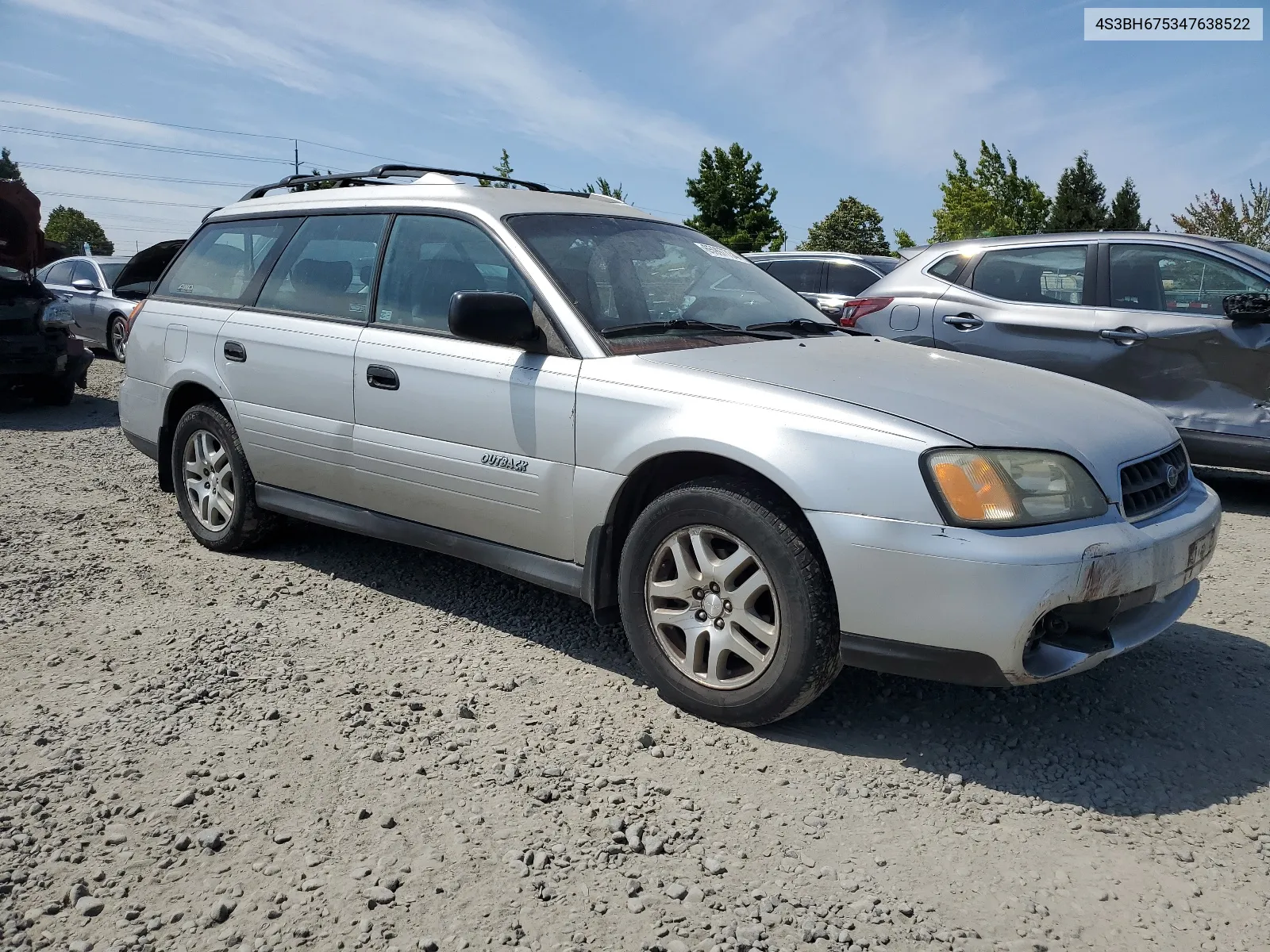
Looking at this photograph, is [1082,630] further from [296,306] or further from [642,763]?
[296,306]

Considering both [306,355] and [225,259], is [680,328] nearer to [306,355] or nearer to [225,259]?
[306,355]

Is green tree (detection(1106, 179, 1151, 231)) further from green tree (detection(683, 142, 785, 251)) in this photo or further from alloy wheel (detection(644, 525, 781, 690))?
alloy wheel (detection(644, 525, 781, 690))

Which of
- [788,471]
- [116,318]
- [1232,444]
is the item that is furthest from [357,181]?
[116,318]

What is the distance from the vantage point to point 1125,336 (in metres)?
6.50

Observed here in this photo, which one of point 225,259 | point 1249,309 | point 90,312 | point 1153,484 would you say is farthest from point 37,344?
point 1249,309

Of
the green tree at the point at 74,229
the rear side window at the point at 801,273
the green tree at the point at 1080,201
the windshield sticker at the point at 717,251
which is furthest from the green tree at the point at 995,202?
the green tree at the point at 74,229

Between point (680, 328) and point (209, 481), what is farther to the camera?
point (209, 481)

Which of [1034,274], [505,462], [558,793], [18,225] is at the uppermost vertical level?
[18,225]

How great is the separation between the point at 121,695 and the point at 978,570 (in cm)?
279

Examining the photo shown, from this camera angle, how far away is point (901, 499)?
2846mm

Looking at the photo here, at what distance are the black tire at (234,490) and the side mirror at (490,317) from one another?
191 cm

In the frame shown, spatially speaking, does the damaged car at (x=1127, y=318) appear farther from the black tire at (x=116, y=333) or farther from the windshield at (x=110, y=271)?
the windshield at (x=110, y=271)

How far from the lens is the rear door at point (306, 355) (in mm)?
4320

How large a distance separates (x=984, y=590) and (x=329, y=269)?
320cm
